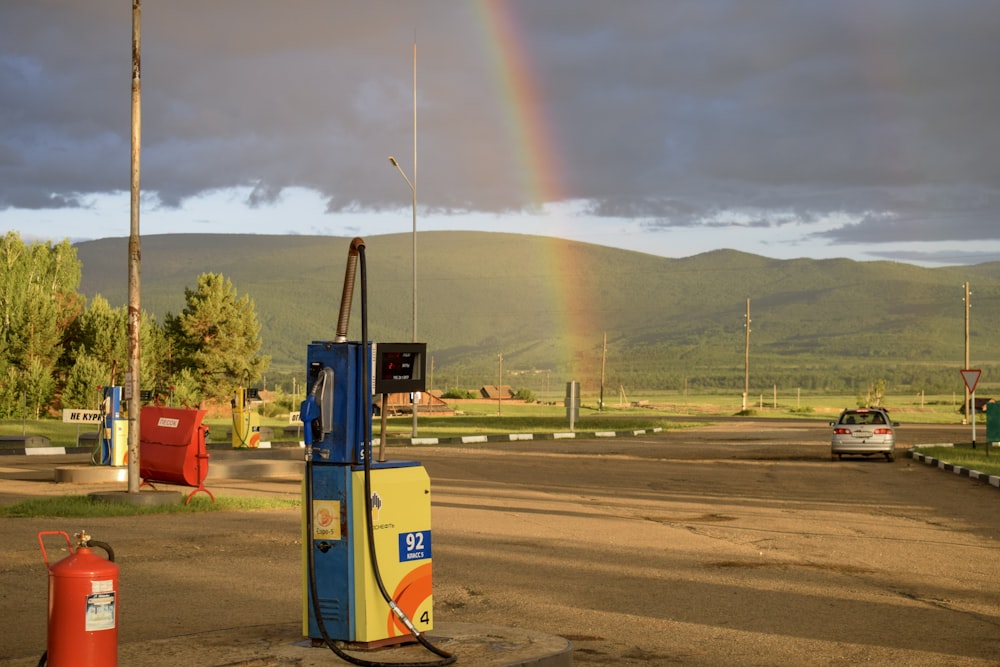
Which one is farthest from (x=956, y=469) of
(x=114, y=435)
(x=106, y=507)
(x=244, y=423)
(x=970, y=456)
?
(x=106, y=507)

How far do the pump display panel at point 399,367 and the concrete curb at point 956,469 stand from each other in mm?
18192

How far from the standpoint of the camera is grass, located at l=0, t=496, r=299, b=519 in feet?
54.5

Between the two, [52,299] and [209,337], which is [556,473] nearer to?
[52,299]

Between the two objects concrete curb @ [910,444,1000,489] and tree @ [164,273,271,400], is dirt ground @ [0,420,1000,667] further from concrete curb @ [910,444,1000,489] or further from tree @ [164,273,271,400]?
tree @ [164,273,271,400]

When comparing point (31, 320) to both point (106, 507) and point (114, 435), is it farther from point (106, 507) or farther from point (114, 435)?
point (106, 507)

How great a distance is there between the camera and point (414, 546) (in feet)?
25.4

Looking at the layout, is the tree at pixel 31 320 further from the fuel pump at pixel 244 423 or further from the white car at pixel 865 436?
the white car at pixel 865 436

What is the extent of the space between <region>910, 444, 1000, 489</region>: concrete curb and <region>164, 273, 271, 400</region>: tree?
4194 cm

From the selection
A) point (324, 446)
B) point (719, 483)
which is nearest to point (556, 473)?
point (719, 483)

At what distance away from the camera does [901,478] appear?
25.8 meters

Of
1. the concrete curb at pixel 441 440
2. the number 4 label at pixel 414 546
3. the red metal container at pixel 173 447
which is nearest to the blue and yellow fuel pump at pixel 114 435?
the red metal container at pixel 173 447

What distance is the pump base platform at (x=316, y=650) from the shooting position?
7.36m

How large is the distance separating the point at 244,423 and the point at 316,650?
26771 mm

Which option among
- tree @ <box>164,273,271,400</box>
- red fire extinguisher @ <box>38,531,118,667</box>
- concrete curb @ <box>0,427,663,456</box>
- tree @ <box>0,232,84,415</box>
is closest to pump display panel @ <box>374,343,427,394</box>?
red fire extinguisher @ <box>38,531,118,667</box>
